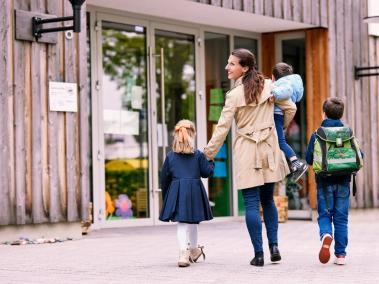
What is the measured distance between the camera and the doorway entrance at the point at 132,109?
11.4m

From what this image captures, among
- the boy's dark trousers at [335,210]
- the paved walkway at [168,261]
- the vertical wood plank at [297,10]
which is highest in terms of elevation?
the vertical wood plank at [297,10]

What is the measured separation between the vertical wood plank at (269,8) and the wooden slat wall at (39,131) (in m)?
3.31

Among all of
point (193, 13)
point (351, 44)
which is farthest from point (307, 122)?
point (193, 13)

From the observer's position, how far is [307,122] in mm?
13078

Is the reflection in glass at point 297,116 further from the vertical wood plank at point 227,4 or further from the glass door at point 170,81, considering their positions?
the vertical wood plank at point 227,4

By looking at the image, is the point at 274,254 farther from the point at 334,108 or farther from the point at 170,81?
the point at 170,81

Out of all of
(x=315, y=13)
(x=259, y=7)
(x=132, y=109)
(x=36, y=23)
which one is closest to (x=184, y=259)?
(x=36, y=23)

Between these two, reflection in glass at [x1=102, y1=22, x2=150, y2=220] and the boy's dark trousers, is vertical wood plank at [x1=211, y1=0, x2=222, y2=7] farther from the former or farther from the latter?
the boy's dark trousers

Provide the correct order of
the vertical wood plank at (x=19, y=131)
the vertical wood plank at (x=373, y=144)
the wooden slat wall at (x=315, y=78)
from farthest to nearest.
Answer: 1. the vertical wood plank at (x=373, y=144)
2. the wooden slat wall at (x=315, y=78)
3. the vertical wood plank at (x=19, y=131)

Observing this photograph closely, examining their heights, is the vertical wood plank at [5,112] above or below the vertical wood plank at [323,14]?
below

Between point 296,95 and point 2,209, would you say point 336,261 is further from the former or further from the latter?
point 2,209

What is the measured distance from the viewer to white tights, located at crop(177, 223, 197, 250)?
23.2ft

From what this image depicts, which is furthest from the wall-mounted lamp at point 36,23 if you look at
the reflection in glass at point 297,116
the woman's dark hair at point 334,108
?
the reflection in glass at point 297,116

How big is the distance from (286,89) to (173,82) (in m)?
5.62
